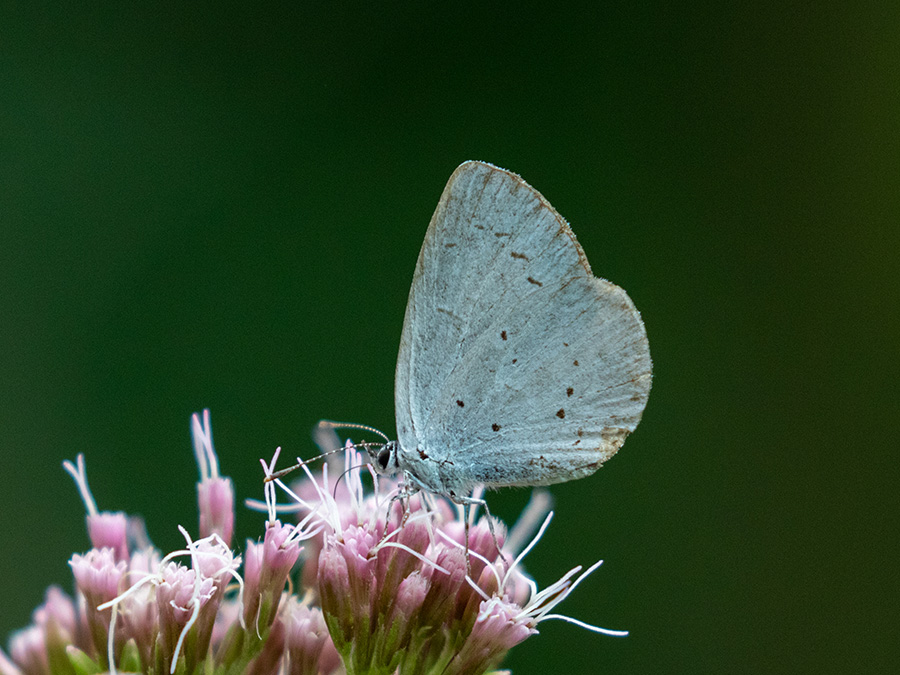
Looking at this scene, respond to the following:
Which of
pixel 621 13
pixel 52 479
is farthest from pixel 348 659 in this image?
pixel 621 13

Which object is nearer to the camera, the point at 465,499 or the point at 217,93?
the point at 465,499

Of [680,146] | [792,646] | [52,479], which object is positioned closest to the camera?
[52,479]

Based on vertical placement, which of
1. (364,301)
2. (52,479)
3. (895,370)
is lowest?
(895,370)

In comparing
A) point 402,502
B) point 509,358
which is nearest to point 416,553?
point 402,502

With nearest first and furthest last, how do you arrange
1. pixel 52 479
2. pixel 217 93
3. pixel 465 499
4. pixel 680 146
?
pixel 465 499 < pixel 52 479 < pixel 217 93 < pixel 680 146

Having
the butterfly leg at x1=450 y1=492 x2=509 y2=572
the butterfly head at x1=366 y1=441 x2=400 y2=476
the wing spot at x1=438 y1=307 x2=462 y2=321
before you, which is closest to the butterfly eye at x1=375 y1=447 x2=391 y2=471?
the butterfly head at x1=366 y1=441 x2=400 y2=476

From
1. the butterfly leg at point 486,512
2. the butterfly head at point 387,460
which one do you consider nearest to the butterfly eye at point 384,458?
the butterfly head at point 387,460

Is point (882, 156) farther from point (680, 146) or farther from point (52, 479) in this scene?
point (52, 479)

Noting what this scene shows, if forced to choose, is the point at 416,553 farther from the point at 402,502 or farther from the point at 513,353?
Result: the point at 513,353
